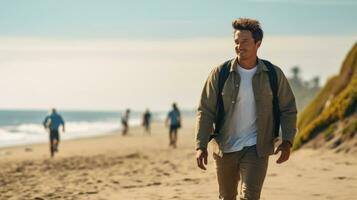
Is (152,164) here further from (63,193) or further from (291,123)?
(291,123)

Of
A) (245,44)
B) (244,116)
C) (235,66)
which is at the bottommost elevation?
(244,116)

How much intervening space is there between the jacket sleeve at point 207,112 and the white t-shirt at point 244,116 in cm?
19

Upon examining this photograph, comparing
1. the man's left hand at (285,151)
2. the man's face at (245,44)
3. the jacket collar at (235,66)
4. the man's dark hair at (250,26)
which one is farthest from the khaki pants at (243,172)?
the man's dark hair at (250,26)

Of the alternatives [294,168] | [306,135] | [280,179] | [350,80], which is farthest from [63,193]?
[350,80]

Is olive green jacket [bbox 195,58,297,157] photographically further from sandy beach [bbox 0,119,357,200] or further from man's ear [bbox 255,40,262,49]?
sandy beach [bbox 0,119,357,200]

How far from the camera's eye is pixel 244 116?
5422 millimetres

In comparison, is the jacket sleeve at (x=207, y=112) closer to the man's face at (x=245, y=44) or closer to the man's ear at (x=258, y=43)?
the man's face at (x=245, y=44)

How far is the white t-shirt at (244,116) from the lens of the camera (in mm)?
5410

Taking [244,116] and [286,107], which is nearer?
[244,116]

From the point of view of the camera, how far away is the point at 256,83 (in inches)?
212

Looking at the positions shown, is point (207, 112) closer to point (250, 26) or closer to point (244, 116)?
point (244, 116)

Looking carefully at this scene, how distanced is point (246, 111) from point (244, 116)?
0.16 feet

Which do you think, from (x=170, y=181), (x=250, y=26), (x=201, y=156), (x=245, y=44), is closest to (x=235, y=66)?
(x=245, y=44)

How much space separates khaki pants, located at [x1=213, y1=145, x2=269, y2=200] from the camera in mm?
5395
